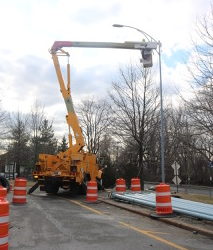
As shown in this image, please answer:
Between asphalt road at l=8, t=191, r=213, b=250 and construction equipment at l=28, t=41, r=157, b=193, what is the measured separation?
24.4 feet

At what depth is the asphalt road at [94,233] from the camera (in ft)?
27.5

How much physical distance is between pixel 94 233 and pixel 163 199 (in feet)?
11.1

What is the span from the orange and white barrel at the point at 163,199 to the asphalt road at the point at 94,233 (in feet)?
1.62

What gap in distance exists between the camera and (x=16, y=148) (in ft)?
180

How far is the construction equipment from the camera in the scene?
70.8 ft

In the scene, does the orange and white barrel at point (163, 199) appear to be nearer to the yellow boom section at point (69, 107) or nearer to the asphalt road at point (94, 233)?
the asphalt road at point (94, 233)

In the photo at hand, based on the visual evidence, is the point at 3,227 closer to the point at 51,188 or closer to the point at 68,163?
the point at 68,163

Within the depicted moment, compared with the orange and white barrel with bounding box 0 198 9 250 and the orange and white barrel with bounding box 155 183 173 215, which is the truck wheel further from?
the orange and white barrel with bounding box 0 198 9 250

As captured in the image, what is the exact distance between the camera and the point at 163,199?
12.5 meters

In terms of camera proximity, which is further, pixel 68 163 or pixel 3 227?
pixel 68 163

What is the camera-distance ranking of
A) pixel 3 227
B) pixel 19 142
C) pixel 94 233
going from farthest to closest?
1. pixel 19 142
2. pixel 94 233
3. pixel 3 227

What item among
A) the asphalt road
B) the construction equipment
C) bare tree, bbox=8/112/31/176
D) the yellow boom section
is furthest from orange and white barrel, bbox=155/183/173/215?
bare tree, bbox=8/112/31/176

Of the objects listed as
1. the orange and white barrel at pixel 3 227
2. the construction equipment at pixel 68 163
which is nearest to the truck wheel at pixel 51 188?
the construction equipment at pixel 68 163

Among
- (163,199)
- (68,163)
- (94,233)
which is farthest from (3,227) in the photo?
(68,163)
